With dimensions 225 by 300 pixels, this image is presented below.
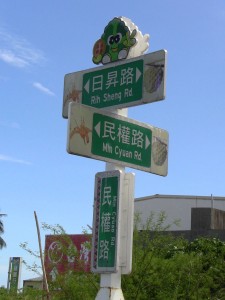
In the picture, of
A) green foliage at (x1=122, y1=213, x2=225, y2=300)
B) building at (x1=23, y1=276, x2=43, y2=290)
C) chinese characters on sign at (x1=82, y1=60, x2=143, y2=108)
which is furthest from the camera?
building at (x1=23, y1=276, x2=43, y2=290)

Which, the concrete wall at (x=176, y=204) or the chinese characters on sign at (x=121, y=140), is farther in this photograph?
the concrete wall at (x=176, y=204)

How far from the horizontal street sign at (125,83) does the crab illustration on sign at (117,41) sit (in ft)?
0.37

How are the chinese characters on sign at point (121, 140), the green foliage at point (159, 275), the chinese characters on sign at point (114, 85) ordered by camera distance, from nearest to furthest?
1. the chinese characters on sign at point (121, 140)
2. the chinese characters on sign at point (114, 85)
3. the green foliage at point (159, 275)

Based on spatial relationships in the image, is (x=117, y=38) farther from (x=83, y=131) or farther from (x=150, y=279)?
(x=150, y=279)

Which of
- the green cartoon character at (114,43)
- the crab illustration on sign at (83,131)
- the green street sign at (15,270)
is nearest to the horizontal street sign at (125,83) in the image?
the green cartoon character at (114,43)

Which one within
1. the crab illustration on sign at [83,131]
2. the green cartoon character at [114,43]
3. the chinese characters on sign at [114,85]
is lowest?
the crab illustration on sign at [83,131]

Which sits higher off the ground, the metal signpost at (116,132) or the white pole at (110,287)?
the metal signpost at (116,132)

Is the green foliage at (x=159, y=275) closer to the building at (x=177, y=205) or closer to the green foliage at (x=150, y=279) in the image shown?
the green foliage at (x=150, y=279)

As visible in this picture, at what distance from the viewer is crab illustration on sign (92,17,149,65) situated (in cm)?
645

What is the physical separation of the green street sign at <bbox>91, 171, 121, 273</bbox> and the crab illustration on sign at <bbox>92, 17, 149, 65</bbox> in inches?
46.4

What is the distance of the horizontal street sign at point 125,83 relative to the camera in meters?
6.12

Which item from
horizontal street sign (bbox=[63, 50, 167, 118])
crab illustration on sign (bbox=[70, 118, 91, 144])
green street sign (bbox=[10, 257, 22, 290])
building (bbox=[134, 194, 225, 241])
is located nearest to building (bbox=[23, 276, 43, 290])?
green street sign (bbox=[10, 257, 22, 290])

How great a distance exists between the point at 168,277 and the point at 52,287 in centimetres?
253

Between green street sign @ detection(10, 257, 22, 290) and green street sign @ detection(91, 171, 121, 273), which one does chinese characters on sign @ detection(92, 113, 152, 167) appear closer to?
green street sign @ detection(91, 171, 121, 273)
